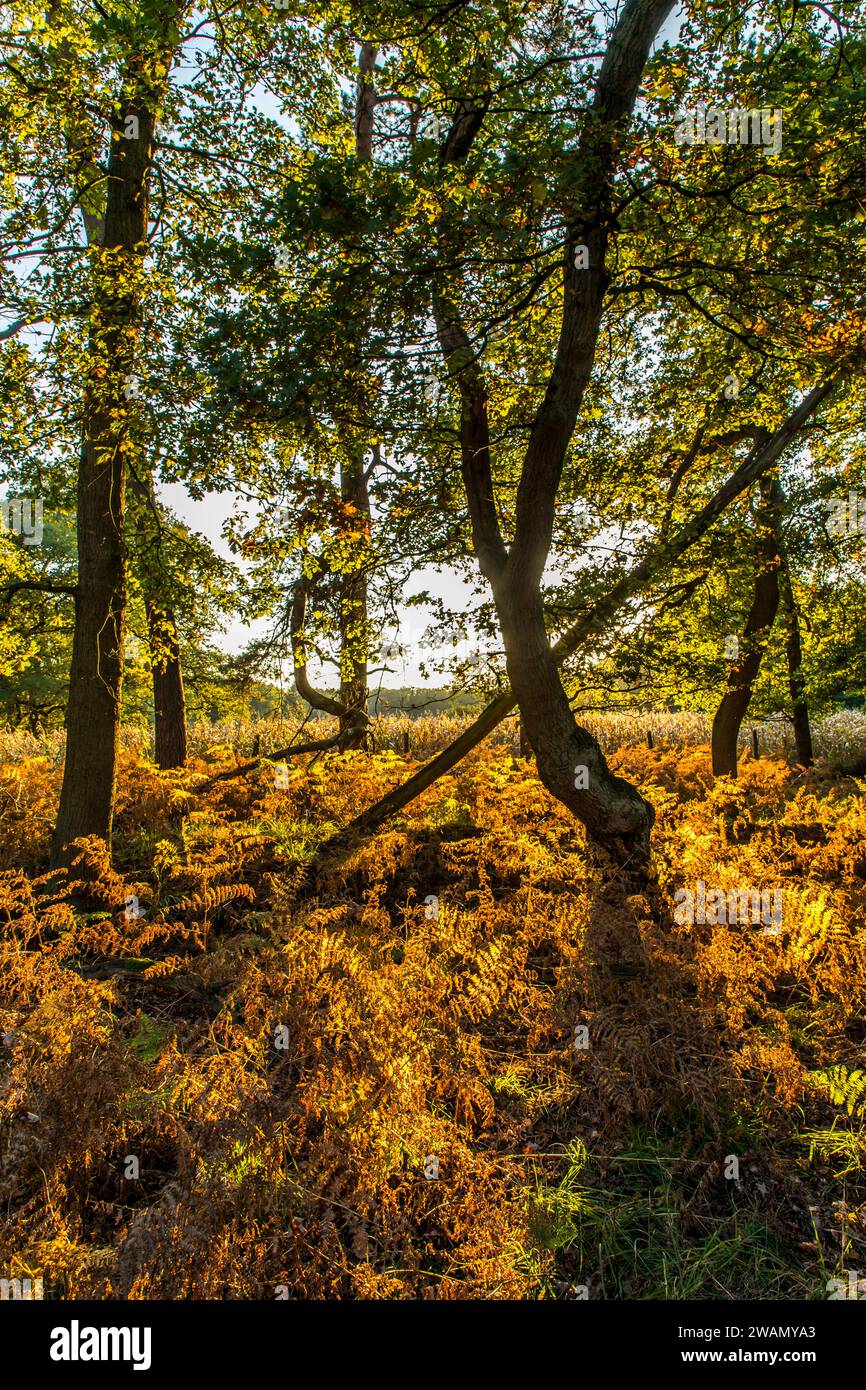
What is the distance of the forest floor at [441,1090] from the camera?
8.94ft

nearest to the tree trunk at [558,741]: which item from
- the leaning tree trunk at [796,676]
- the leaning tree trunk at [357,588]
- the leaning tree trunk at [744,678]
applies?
the leaning tree trunk at [357,588]

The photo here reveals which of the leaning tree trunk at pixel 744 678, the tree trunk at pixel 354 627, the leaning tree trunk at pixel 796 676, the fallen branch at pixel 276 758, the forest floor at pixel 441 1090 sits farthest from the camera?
the leaning tree trunk at pixel 796 676

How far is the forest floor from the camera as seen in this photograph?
2.72m

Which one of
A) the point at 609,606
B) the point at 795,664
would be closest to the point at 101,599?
the point at 609,606

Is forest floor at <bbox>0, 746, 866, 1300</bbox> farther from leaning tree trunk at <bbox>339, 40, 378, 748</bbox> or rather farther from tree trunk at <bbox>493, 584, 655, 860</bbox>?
leaning tree trunk at <bbox>339, 40, 378, 748</bbox>

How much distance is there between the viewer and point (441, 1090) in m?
3.70

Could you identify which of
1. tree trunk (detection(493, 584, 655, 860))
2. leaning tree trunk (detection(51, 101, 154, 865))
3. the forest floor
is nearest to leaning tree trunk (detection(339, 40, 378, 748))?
tree trunk (detection(493, 584, 655, 860))

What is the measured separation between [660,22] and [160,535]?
5.60 metres

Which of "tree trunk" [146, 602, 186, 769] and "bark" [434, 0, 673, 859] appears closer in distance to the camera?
"bark" [434, 0, 673, 859]

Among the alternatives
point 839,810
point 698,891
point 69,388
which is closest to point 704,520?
point 698,891

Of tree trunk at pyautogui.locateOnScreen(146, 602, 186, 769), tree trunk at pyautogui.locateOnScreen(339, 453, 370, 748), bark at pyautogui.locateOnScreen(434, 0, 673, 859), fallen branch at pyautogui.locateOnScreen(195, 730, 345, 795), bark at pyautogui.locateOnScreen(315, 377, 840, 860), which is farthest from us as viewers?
tree trunk at pyautogui.locateOnScreen(146, 602, 186, 769)

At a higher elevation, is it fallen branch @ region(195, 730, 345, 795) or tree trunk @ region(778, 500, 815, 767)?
tree trunk @ region(778, 500, 815, 767)
